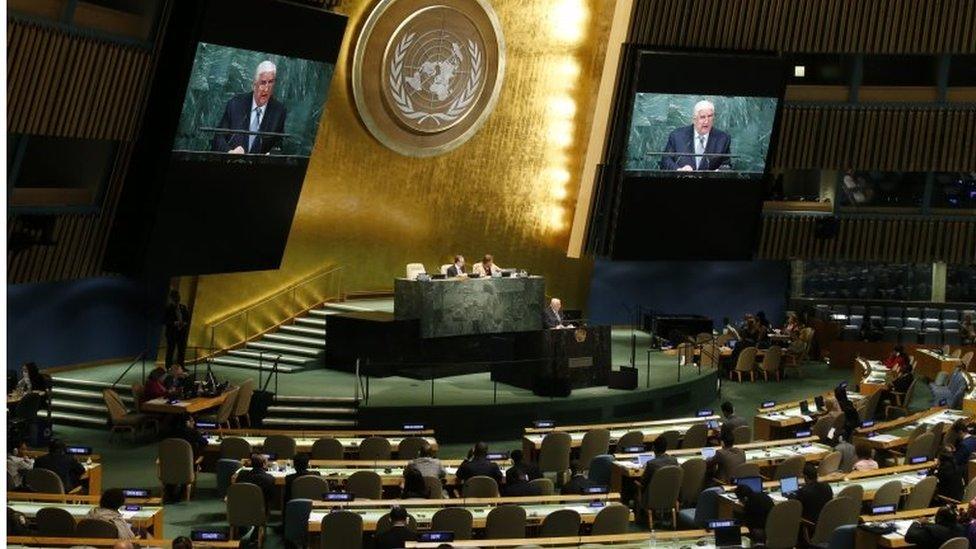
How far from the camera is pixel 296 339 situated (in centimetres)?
2227

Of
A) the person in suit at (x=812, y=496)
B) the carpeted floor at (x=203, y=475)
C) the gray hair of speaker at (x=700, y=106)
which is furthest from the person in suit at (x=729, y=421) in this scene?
the gray hair of speaker at (x=700, y=106)

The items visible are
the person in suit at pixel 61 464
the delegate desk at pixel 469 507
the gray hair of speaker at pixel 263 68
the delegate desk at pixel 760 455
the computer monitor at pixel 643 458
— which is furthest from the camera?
the gray hair of speaker at pixel 263 68

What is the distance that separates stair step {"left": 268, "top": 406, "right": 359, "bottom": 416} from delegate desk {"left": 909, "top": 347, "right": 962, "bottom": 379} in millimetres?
11636

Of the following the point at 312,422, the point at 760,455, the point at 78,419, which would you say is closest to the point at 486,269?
the point at 312,422

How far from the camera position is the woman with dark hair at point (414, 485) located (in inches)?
475

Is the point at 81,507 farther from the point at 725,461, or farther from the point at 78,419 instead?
the point at 78,419

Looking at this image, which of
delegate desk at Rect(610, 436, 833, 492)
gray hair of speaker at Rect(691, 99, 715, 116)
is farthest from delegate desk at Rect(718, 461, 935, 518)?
gray hair of speaker at Rect(691, 99, 715, 116)

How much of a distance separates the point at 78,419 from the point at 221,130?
4796mm

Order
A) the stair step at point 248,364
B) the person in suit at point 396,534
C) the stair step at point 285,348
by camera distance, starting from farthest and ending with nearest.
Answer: the stair step at point 285,348
the stair step at point 248,364
the person in suit at point 396,534

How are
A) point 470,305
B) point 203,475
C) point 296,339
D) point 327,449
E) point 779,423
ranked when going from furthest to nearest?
1. point 296,339
2. point 470,305
3. point 779,423
4. point 203,475
5. point 327,449

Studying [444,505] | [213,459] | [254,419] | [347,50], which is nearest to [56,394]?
[254,419]

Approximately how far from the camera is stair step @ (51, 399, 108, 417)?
18875 millimetres

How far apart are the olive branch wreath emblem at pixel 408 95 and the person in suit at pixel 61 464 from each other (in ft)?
41.2

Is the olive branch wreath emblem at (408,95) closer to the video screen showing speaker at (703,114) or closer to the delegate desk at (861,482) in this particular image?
the video screen showing speaker at (703,114)
